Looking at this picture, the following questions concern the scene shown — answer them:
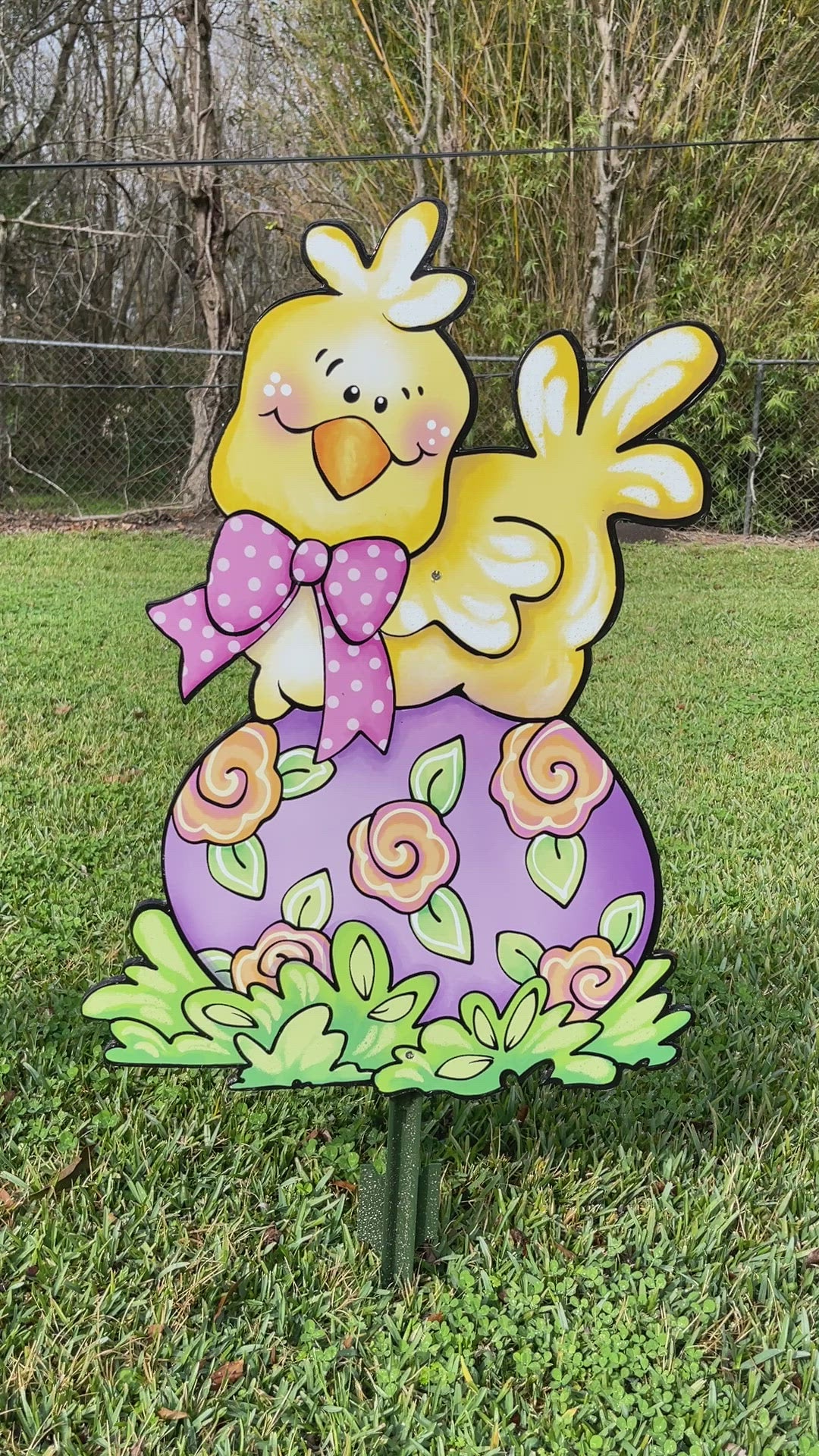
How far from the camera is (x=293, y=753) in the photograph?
1310 mm

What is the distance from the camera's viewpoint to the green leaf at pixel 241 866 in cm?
133

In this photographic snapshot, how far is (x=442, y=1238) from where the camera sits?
151cm

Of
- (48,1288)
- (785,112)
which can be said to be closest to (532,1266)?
(48,1288)

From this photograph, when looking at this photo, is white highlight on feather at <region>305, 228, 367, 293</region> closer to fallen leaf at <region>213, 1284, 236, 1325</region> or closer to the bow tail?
the bow tail

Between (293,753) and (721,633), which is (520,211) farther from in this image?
(293,753)

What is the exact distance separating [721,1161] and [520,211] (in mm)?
8205

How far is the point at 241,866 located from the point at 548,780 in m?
0.43

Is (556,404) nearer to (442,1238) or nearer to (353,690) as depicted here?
(353,690)

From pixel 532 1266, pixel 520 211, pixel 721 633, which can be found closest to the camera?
pixel 532 1266

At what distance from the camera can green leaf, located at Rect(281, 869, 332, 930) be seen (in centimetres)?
134

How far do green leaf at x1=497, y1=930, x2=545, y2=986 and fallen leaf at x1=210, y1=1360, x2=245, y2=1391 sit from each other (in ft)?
2.00

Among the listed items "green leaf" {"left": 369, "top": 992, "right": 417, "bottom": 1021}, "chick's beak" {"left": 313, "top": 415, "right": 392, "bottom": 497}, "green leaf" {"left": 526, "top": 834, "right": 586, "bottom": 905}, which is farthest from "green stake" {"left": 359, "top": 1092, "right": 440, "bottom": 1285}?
"chick's beak" {"left": 313, "top": 415, "right": 392, "bottom": 497}

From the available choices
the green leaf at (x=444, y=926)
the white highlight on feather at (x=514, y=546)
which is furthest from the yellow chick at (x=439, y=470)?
the green leaf at (x=444, y=926)

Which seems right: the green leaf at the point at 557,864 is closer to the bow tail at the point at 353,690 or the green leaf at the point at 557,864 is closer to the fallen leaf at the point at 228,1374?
the bow tail at the point at 353,690
